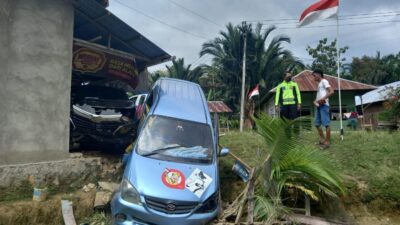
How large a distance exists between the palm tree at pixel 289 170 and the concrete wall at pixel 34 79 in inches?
175

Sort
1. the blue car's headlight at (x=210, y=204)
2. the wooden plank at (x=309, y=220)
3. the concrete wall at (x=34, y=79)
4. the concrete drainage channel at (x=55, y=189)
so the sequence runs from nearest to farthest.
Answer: the blue car's headlight at (x=210, y=204) → the wooden plank at (x=309, y=220) → the concrete drainage channel at (x=55, y=189) → the concrete wall at (x=34, y=79)

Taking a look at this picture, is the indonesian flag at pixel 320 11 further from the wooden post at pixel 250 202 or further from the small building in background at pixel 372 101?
the small building in background at pixel 372 101

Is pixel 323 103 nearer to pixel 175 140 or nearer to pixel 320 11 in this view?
pixel 320 11

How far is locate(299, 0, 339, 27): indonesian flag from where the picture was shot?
33.3 ft

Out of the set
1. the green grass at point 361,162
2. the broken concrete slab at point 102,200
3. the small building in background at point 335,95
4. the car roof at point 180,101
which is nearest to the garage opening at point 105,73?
the car roof at point 180,101

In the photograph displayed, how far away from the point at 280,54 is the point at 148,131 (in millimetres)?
24965

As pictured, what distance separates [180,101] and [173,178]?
233 centimetres

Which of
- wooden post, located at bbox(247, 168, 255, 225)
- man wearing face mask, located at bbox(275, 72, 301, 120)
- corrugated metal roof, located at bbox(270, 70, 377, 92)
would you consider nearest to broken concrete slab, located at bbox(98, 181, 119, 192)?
wooden post, located at bbox(247, 168, 255, 225)

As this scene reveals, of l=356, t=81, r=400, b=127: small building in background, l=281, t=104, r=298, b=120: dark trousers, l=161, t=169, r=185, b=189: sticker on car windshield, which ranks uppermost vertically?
l=356, t=81, r=400, b=127: small building in background

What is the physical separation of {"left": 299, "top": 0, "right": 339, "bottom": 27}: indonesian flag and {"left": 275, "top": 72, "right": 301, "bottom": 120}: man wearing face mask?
2871mm

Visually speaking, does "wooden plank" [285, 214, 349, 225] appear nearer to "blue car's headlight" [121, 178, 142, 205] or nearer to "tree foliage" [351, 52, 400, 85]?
"blue car's headlight" [121, 178, 142, 205]

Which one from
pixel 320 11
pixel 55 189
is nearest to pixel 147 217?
pixel 55 189

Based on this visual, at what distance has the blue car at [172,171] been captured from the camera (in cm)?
489

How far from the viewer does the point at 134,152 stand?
19.1 feet
